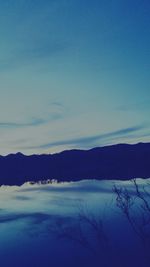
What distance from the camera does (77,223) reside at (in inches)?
1194

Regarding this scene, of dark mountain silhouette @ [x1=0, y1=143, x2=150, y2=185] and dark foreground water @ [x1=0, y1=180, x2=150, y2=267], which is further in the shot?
dark mountain silhouette @ [x1=0, y1=143, x2=150, y2=185]

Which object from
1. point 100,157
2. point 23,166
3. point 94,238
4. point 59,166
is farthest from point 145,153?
point 94,238

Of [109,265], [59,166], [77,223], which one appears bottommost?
[109,265]

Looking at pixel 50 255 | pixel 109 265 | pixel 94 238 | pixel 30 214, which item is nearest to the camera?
pixel 109 265

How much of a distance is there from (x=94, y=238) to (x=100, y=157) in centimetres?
10975

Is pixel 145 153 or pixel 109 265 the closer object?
pixel 109 265

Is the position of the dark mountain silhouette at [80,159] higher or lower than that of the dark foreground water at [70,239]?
higher

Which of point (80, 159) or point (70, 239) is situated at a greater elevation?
point (80, 159)

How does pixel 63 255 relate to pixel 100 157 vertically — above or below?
below

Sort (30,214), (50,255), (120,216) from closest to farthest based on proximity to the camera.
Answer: (50,255)
(120,216)
(30,214)

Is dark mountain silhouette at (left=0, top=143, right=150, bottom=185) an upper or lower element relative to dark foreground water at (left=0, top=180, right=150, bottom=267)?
upper

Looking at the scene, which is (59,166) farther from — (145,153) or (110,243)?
(110,243)

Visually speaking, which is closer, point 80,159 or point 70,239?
point 70,239

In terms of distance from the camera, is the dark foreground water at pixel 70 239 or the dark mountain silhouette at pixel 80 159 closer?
the dark foreground water at pixel 70 239
